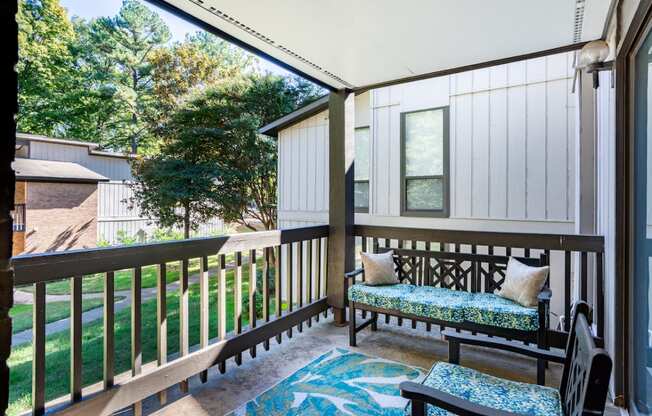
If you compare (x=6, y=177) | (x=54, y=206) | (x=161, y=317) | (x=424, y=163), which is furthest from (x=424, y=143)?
(x=54, y=206)

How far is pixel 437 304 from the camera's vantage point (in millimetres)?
3051

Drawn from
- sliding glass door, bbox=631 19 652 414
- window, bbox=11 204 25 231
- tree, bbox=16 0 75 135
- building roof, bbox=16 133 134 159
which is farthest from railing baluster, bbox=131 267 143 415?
tree, bbox=16 0 75 135

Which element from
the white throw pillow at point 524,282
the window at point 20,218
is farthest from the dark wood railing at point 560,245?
the window at point 20,218

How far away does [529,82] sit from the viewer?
15.3 feet

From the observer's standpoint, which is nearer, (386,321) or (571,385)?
(571,385)

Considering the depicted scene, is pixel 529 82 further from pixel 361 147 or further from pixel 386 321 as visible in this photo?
pixel 386 321

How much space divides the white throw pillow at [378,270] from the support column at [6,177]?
321 centimetres

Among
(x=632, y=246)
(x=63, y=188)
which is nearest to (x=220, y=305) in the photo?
(x=632, y=246)

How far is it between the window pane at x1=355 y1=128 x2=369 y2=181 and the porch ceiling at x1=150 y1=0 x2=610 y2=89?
9.45ft

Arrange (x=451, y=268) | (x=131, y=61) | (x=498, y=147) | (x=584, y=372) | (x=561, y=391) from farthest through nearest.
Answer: (x=131, y=61) < (x=498, y=147) < (x=451, y=268) < (x=561, y=391) < (x=584, y=372)

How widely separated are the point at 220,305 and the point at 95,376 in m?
1.89

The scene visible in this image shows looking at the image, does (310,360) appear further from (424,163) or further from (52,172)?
(52,172)

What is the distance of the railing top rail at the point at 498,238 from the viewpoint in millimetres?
2957

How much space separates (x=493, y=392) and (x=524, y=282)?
55.9 inches
